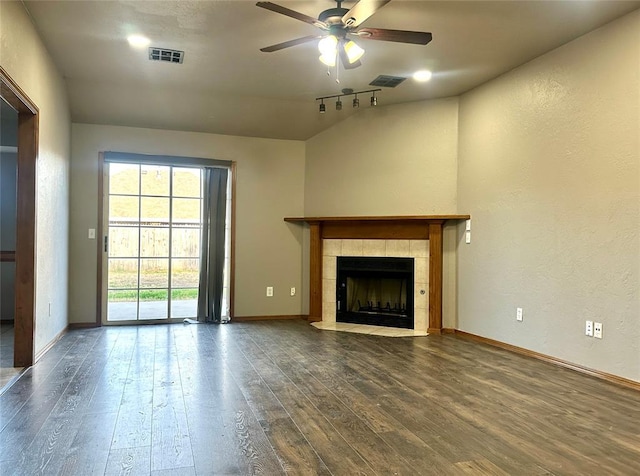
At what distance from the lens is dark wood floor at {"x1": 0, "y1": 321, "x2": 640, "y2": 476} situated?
2.11 meters

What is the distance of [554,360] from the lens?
12.7 feet

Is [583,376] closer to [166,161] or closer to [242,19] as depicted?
[242,19]

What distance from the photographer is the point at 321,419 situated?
2.62m

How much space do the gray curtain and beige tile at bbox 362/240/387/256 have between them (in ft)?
6.07

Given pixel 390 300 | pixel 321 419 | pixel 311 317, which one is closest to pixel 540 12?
pixel 321 419

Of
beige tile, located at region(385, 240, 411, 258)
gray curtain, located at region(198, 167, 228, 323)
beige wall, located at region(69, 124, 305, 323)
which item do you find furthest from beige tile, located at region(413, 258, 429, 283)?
gray curtain, located at region(198, 167, 228, 323)

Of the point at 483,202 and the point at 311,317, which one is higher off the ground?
the point at 483,202

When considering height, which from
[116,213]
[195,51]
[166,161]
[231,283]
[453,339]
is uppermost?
[195,51]

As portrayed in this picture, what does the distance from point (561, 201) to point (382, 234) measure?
219 cm

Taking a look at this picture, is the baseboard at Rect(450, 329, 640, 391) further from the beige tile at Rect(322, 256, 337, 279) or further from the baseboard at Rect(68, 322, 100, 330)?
the baseboard at Rect(68, 322, 100, 330)

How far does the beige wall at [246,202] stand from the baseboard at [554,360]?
2.40m

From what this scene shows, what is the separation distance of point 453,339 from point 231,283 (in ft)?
9.45

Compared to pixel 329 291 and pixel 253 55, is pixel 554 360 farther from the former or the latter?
pixel 253 55

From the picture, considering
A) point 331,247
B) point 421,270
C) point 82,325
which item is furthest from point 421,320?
point 82,325
